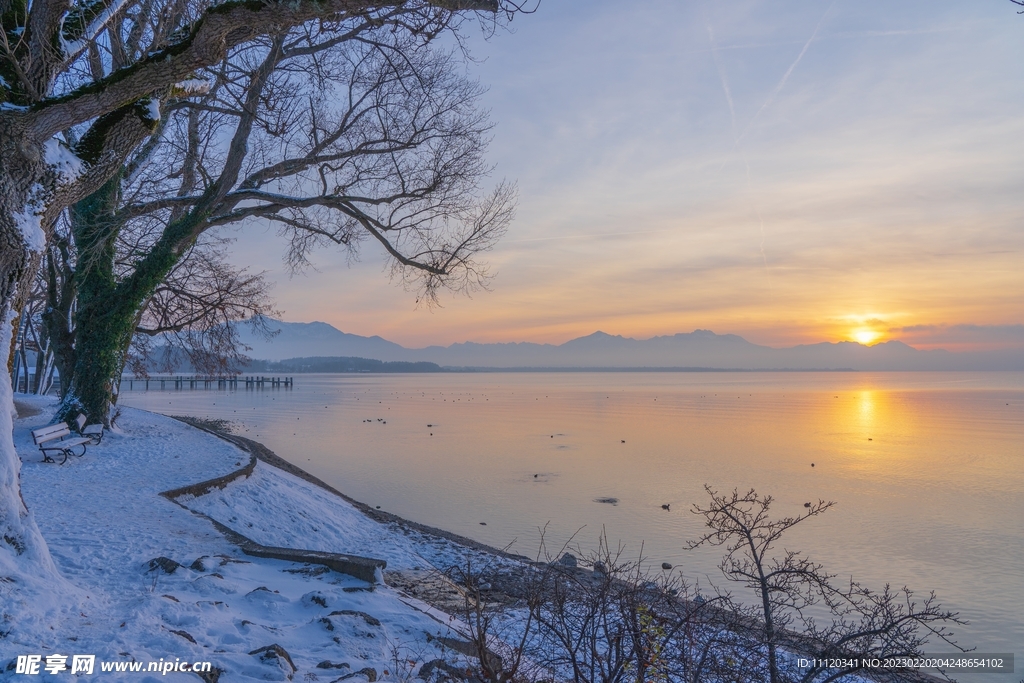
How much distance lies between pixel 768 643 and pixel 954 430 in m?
44.4

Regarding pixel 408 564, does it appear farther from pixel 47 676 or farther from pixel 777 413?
pixel 777 413

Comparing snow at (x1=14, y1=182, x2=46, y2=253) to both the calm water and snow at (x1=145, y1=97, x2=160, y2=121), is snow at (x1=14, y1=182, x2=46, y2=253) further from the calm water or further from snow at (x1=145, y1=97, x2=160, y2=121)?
the calm water

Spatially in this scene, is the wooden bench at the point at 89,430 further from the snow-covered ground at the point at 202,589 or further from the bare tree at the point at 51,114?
the bare tree at the point at 51,114

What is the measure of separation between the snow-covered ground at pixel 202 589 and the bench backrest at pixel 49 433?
0.38 m

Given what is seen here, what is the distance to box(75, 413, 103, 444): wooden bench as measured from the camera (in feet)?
47.9

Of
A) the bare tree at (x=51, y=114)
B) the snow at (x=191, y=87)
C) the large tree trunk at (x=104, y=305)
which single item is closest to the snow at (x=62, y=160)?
the bare tree at (x=51, y=114)

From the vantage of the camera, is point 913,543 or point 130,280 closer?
point 913,543

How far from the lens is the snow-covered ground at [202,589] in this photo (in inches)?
184

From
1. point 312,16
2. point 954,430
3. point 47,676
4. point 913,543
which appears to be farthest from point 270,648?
point 954,430

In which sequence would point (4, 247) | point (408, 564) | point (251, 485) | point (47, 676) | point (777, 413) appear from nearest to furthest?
point (47, 676) → point (4, 247) → point (408, 564) → point (251, 485) → point (777, 413)

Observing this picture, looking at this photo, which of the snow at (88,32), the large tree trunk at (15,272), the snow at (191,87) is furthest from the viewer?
the snow at (191,87)

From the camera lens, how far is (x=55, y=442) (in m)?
12.9

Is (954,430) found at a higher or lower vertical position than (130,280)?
lower

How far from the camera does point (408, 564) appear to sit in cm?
1079
